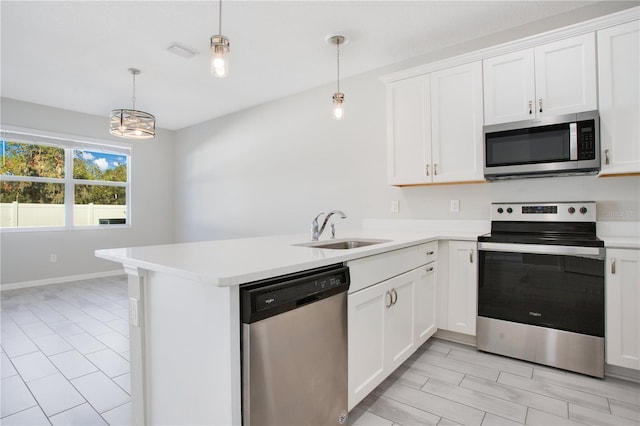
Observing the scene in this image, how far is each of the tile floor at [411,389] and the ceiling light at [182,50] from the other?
2.67 metres

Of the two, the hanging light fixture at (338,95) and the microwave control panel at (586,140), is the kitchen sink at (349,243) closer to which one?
the hanging light fixture at (338,95)

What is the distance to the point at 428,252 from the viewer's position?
2.53 metres

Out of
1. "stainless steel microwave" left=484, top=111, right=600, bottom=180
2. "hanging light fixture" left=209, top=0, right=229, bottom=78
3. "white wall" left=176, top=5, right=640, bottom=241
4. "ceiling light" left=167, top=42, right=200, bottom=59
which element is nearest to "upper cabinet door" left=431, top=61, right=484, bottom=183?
"stainless steel microwave" left=484, top=111, right=600, bottom=180

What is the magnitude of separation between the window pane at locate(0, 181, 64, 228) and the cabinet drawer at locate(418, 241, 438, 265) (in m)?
5.41

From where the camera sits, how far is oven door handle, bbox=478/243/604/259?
208 centimetres

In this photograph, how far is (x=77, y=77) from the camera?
3775 mm

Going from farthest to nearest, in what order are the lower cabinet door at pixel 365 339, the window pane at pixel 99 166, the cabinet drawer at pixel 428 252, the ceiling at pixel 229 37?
the window pane at pixel 99 166
the ceiling at pixel 229 37
the cabinet drawer at pixel 428 252
the lower cabinet door at pixel 365 339

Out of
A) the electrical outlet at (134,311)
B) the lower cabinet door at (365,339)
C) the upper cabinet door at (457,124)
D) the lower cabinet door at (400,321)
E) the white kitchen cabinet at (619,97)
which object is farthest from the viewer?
the upper cabinet door at (457,124)

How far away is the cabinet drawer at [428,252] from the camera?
2.41 m

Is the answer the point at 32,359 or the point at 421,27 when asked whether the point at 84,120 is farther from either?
the point at 421,27

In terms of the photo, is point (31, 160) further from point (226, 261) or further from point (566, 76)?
point (566, 76)

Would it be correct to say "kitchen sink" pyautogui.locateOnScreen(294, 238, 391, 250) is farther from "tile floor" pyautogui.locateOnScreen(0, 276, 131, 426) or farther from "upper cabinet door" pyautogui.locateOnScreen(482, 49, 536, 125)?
"tile floor" pyautogui.locateOnScreen(0, 276, 131, 426)

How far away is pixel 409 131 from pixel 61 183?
5.23 metres

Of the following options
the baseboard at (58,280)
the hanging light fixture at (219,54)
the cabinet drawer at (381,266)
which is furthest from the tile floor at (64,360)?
the hanging light fixture at (219,54)
